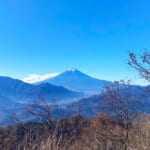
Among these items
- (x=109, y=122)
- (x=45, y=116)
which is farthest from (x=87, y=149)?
(x=45, y=116)

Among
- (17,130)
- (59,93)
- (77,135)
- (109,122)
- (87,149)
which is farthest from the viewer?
(59,93)

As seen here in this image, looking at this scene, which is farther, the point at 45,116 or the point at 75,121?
the point at 75,121

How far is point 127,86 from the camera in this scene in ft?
18.3

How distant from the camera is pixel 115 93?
18.0 ft

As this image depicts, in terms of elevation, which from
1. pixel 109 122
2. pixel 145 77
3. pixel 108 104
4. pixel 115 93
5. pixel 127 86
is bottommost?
pixel 109 122

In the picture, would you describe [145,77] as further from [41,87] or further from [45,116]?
[41,87]

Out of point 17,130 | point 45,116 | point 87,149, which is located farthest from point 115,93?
point 17,130

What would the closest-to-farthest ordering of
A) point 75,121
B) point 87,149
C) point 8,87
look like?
point 87,149
point 75,121
point 8,87

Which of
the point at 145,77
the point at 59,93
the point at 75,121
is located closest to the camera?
the point at 145,77

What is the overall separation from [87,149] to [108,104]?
7.00 feet

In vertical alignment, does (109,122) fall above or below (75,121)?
above

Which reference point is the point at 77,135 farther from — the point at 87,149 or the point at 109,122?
the point at 87,149

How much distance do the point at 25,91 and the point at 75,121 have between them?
633ft

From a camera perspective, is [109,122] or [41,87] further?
[41,87]
